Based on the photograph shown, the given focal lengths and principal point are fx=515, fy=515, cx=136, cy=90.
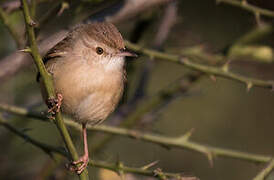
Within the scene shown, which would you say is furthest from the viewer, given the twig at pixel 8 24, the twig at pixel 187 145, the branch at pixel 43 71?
the twig at pixel 8 24

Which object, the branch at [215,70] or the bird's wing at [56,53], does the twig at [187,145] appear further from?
the branch at [215,70]

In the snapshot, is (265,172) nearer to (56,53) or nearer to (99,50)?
(99,50)

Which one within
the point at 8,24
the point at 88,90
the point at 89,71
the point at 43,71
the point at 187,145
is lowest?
the point at 187,145

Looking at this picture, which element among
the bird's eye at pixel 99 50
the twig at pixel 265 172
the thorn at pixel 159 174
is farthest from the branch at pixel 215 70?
the thorn at pixel 159 174

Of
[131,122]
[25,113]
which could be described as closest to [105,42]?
[25,113]

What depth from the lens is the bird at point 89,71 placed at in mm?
3891

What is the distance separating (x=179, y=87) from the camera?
564cm

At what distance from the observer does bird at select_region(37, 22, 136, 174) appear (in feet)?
12.8

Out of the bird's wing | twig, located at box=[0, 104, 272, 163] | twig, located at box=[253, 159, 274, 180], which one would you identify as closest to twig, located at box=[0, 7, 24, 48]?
the bird's wing

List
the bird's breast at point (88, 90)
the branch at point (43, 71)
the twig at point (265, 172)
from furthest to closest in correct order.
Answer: the bird's breast at point (88, 90) → the twig at point (265, 172) → the branch at point (43, 71)

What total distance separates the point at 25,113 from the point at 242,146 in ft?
16.0

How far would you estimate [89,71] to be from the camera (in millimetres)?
3965

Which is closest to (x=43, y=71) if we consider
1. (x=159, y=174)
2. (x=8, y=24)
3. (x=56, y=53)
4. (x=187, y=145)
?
(x=159, y=174)

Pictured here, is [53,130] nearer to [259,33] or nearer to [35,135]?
[35,135]
